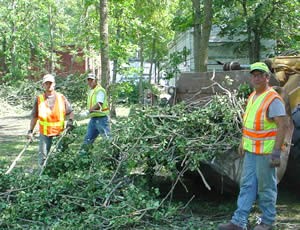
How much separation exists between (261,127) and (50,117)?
3.34m

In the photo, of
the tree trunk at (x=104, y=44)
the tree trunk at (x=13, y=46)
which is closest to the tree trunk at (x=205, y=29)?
the tree trunk at (x=104, y=44)

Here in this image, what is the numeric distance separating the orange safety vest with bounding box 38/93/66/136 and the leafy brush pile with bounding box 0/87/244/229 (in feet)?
2.86

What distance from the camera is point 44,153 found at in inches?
232

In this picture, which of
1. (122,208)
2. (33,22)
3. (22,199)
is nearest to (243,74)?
(122,208)

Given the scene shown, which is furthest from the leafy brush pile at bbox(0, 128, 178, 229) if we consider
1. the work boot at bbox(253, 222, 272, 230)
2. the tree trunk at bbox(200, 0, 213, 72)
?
the tree trunk at bbox(200, 0, 213, 72)

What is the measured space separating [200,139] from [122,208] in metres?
1.21

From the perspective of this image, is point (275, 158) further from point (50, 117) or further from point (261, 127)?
point (50, 117)

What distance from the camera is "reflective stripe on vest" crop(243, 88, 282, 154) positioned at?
379 cm

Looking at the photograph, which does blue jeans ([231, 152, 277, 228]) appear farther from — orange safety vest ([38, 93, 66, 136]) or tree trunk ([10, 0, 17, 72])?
tree trunk ([10, 0, 17, 72])

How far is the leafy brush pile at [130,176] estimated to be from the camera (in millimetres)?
4344

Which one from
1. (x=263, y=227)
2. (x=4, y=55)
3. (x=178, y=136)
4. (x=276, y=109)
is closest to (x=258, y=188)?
(x=263, y=227)

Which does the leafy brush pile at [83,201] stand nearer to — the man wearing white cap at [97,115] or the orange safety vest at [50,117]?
the orange safety vest at [50,117]

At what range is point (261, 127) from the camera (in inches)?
151

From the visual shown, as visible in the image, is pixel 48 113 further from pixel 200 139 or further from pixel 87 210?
pixel 200 139
